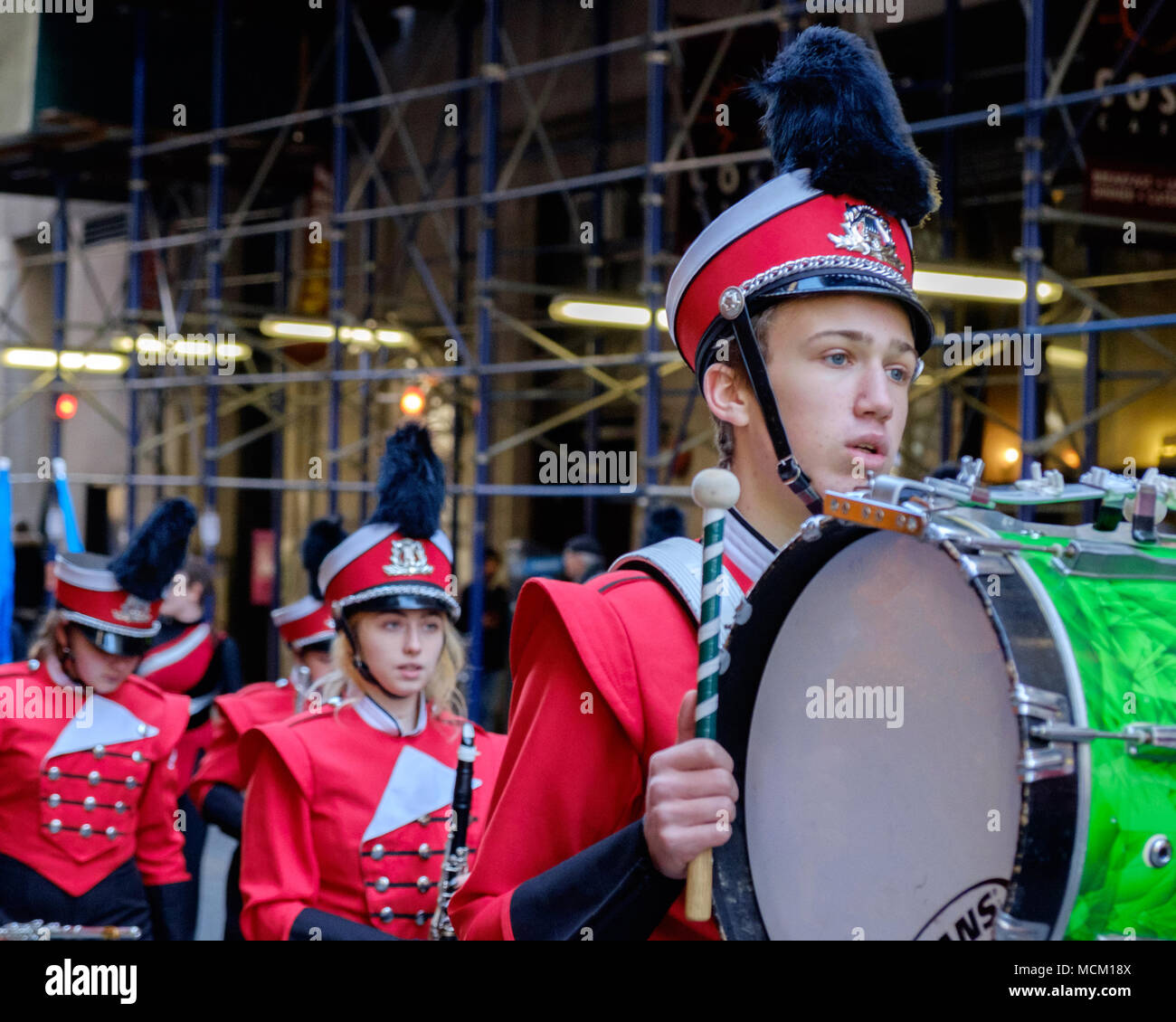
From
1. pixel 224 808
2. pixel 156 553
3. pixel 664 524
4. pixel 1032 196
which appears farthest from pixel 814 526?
pixel 1032 196

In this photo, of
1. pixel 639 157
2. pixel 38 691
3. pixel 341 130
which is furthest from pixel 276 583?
pixel 38 691

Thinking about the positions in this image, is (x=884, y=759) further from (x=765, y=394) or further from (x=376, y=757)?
(x=376, y=757)

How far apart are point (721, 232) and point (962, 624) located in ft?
2.20

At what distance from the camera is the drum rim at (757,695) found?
4.09 ft

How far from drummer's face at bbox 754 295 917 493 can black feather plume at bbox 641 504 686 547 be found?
4.49 metres

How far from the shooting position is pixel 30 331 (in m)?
18.4

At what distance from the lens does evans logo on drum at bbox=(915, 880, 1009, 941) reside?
53.6 inches

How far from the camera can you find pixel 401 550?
13.4ft

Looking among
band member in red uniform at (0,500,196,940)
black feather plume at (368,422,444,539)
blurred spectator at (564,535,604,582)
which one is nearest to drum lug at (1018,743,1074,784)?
black feather plume at (368,422,444,539)

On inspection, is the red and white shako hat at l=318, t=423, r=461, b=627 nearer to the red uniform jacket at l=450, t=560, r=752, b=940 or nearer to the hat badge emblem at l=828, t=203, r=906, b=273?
the red uniform jacket at l=450, t=560, r=752, b=940

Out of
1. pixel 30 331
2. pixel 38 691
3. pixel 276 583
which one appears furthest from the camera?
pixel 30 331
